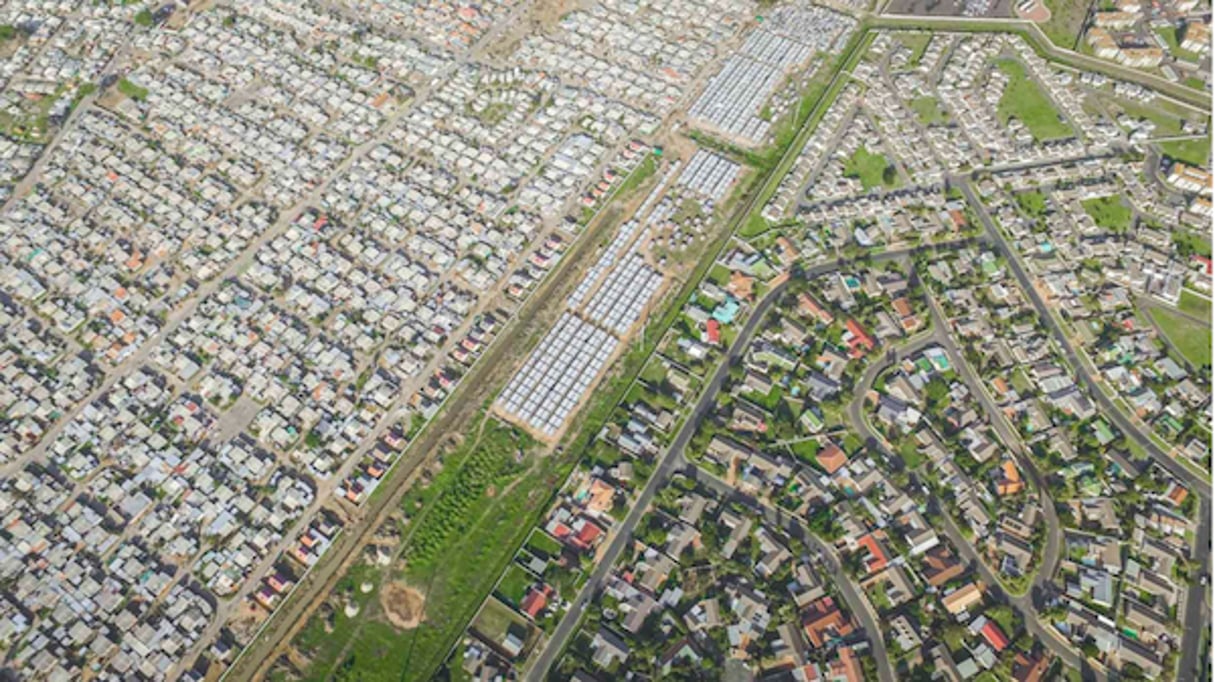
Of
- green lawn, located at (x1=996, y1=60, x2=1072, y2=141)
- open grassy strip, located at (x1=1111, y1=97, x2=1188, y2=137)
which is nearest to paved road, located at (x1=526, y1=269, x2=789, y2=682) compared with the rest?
green lawn, located at (x1=996, y1=60, x2=1072, y2=141)

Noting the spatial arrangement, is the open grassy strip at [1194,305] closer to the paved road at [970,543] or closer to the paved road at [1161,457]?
the paved road at [1161,457]

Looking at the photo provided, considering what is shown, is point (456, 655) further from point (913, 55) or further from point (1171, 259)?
point (913, 55)

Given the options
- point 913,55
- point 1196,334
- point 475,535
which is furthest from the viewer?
Answer: point 913,55

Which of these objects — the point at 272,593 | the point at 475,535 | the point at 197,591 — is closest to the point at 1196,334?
the point at 475,535

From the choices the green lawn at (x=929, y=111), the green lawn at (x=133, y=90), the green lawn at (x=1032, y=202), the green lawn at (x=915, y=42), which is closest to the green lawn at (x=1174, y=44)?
the green lawn at (x=915, y=42)

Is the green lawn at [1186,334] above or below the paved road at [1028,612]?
above

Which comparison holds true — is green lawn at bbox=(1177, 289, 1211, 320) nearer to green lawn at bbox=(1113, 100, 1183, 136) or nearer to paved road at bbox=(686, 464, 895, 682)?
green lawn at bbox=(1113, 100, 1183, 136)
